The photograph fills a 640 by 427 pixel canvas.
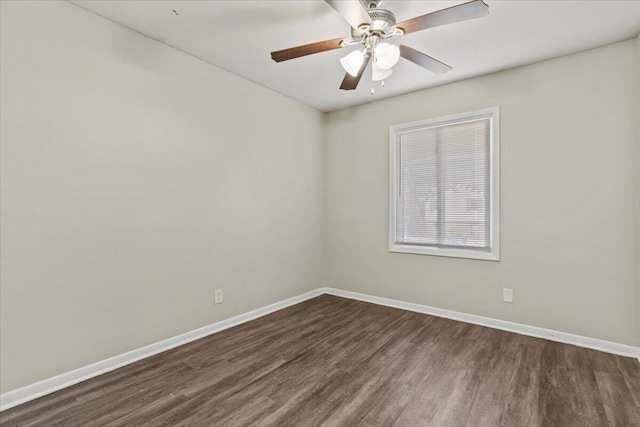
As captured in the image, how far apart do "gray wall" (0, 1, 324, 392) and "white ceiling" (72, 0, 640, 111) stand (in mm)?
252

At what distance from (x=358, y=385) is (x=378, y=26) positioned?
95.0 inches

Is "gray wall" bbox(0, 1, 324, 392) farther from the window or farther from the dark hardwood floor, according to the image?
the window

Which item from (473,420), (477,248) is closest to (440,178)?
(477,248)

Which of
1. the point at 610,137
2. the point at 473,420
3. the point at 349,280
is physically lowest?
the point at 473,420

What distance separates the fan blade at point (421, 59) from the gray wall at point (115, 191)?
1.84 m

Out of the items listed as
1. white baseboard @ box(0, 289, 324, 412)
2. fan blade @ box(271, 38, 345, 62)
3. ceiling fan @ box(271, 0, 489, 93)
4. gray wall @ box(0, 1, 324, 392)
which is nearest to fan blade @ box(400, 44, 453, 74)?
ceiling fan @ box(271, 0, 489, 93)

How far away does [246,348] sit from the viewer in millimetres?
2699

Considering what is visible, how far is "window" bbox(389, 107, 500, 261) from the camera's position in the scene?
10.6 ft

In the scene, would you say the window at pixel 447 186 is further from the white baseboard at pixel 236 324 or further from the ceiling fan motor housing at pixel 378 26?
the ceiling fan motor housing at pixel 378 26

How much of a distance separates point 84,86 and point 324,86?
2.23 meters

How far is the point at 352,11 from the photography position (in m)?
1.69

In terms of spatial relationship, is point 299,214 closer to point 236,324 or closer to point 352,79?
point 236,324

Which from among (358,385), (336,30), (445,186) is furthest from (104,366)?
(445,186)

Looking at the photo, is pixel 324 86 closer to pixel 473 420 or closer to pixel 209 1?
pixel 209 1
